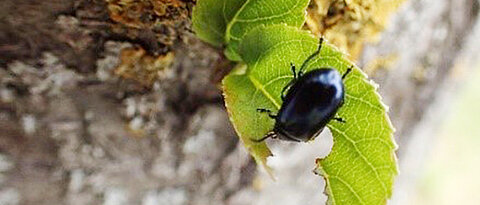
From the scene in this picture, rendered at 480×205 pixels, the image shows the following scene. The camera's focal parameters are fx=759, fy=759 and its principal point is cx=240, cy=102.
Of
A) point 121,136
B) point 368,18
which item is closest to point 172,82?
point 121,136

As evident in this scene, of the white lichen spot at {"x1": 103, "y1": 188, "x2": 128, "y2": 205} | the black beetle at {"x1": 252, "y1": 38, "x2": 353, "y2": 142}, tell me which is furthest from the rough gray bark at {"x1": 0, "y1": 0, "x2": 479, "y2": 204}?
the black beetle at {"x1": 252, "y1": 38, "x2": 353, "y2": 142}

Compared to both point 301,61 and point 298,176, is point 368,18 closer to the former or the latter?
point 301,61

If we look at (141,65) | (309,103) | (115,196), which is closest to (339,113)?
(309,103)

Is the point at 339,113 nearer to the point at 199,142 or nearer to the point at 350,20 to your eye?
the point at 350,20

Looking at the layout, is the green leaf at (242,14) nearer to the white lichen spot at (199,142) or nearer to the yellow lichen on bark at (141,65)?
the yellow lichen on bark at (141,65)

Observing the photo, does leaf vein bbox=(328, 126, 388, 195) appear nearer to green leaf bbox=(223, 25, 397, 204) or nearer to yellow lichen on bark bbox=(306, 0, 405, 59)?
green leaf bbox=(223, 25, 397, 204)

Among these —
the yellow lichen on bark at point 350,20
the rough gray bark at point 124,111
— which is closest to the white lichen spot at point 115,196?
the rough gray bark at point 124,111

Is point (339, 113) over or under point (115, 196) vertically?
over
